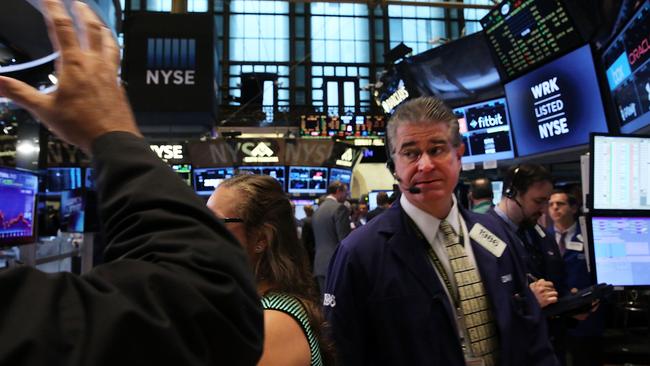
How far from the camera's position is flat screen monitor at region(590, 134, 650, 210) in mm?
2508

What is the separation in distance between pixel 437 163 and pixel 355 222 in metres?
9.49

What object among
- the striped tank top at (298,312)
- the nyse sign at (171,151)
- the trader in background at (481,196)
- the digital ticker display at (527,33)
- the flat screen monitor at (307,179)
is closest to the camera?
the striped tank top at (298,312)

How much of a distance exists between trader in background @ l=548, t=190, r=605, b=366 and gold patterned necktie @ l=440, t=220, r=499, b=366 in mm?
1492

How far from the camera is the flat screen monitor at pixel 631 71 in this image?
2.91 metres

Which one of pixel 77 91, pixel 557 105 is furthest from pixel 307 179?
pixel 77 91

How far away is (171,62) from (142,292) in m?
8.68

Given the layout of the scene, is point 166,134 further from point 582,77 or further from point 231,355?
point 231,355

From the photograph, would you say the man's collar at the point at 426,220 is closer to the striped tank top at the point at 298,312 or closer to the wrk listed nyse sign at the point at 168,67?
the striped tank top at the point at 298,312

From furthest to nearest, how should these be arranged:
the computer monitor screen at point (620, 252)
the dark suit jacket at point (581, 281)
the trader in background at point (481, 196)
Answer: the trader in background at point (481, 196), the dark suit jacket at point (581, 281), the computer monitor screen at point (620, 252)

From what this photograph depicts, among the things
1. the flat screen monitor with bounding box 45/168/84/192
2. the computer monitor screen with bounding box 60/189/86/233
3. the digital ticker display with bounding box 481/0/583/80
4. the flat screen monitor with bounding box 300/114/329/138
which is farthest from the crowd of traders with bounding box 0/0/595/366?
the flat screen monitor with bounding box 300/114/329/138

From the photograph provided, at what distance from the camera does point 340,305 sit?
5.39 ft

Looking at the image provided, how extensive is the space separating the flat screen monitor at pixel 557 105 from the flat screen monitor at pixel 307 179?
22.1 feet

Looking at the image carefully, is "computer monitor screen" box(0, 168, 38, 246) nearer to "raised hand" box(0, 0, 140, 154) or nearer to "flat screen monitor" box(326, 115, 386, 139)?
"raised hand" box(0, 0, 140, 154)

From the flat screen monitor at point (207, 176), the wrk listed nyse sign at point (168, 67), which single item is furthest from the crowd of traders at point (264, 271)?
the flat screen monitor at point (207, 176)
